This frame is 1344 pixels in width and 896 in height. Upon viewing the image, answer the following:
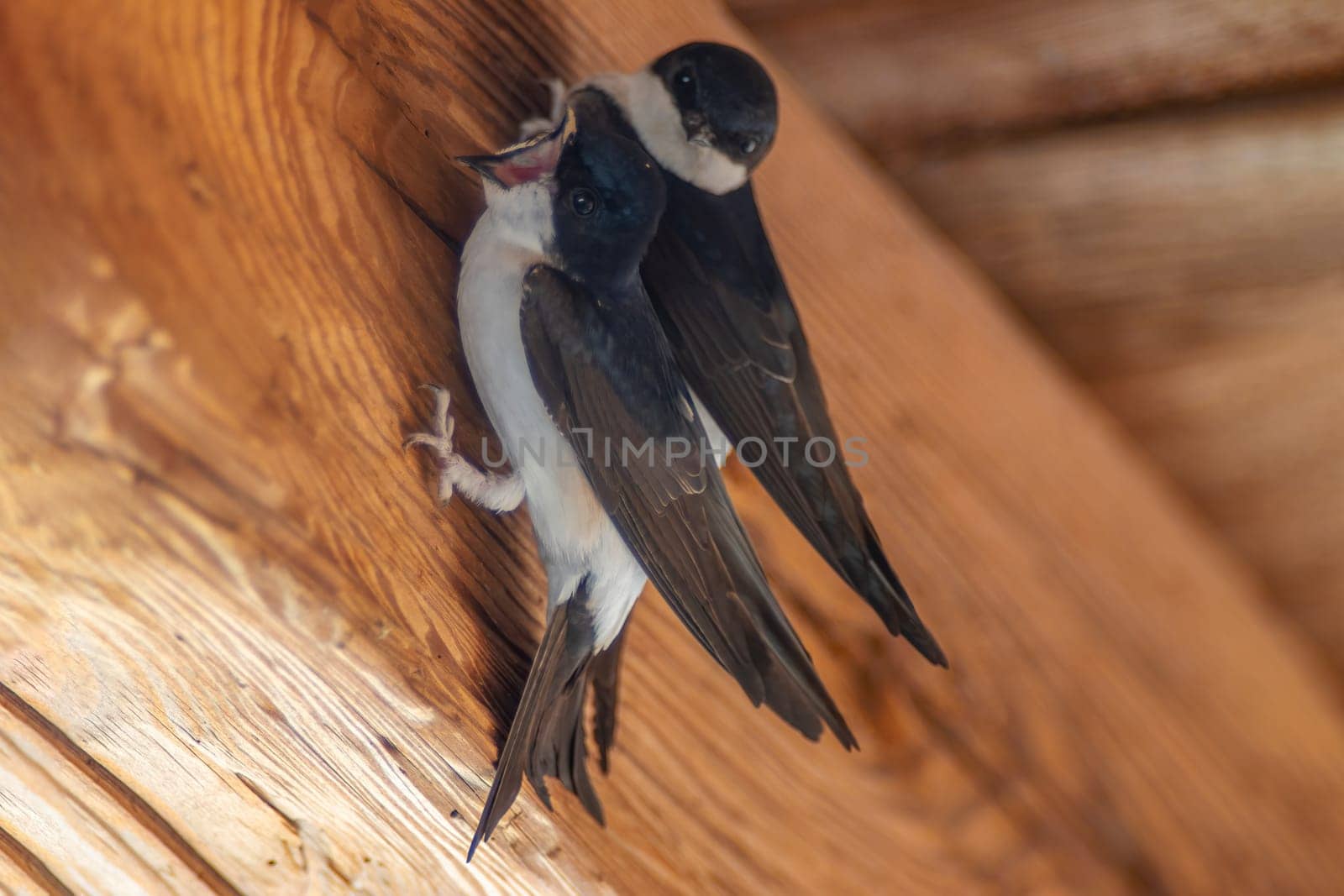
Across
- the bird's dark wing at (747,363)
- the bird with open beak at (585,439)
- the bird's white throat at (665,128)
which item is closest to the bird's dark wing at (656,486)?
the bird with open beak at (585,439)

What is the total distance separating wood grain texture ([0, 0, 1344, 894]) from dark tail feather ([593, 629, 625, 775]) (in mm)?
43

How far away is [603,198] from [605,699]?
40 centimetres

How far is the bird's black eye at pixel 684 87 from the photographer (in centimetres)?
98

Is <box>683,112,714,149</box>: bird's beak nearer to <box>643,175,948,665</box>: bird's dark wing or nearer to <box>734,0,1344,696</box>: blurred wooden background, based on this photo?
<box>643,175,948,665</box>: bird's dark wing

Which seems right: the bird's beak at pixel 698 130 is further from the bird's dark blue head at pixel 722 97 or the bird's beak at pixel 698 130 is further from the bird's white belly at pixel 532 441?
the bird's white belly at pixel 532 441

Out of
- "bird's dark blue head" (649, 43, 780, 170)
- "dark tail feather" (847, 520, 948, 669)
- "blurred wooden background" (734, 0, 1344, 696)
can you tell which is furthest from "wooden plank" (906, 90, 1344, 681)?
"dark tail feather" (847, 520, 948, 669)

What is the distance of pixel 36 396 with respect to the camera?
0.55 meters

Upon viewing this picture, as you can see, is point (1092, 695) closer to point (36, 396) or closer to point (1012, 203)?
point (1012, 203)

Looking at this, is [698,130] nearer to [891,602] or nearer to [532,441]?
→ [532,441]

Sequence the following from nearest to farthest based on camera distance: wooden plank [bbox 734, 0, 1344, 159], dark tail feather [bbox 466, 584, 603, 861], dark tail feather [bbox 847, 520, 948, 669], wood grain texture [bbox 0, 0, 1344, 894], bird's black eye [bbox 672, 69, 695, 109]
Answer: wood grain texture [bbox 0, 0, 1344, 894] < dark tail feather [bbox 466, 584, 603, 861] < dark tail feather [bbox 847, 520, 948, 669] < bird's black eye [bbox 672, 69, 695, 109] < wooden plank [bbox 734, 0, 1344, 159]

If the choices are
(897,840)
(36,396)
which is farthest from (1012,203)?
(36,396)

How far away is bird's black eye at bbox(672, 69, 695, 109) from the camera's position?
0.98 metres

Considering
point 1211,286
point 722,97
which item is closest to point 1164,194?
point 1211,286

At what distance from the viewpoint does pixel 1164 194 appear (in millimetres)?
1352
